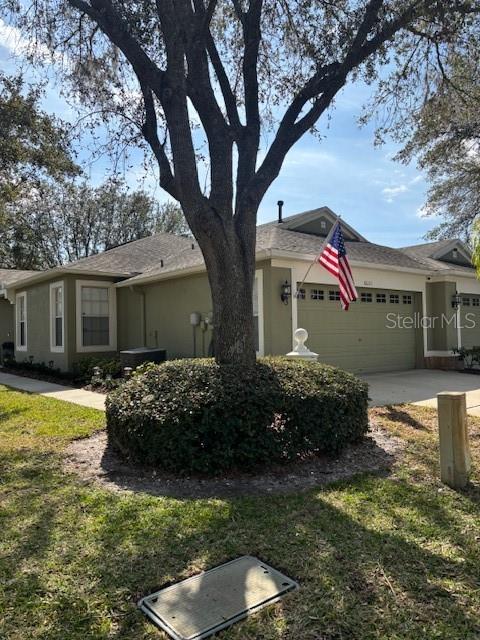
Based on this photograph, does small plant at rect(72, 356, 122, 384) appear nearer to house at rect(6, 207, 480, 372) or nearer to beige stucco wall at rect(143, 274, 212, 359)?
house at rect(6, 207, 480, 372)

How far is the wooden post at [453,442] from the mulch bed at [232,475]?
26.9 inches

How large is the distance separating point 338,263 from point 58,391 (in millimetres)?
6907

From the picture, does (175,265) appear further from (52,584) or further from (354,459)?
(52,584)

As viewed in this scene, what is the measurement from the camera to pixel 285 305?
10.6 metres

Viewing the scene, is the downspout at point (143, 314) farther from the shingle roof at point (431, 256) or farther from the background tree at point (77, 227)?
the background tree at point (77, 227)

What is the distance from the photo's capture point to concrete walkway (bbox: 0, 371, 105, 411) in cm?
927

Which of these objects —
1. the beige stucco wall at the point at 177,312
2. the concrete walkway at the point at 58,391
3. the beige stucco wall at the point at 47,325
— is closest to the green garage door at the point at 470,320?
the beige stucco wall at the point at 177,312

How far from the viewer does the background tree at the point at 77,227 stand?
3544 cm

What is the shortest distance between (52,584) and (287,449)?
2627mm

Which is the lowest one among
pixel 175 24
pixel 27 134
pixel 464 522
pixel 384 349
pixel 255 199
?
pixel 464 522

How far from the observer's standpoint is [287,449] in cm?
488

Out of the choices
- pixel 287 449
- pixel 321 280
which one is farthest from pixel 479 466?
pixel 321 280

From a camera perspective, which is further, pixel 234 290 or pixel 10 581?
pixel 234 290

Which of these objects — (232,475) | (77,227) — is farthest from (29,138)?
(77,227)
